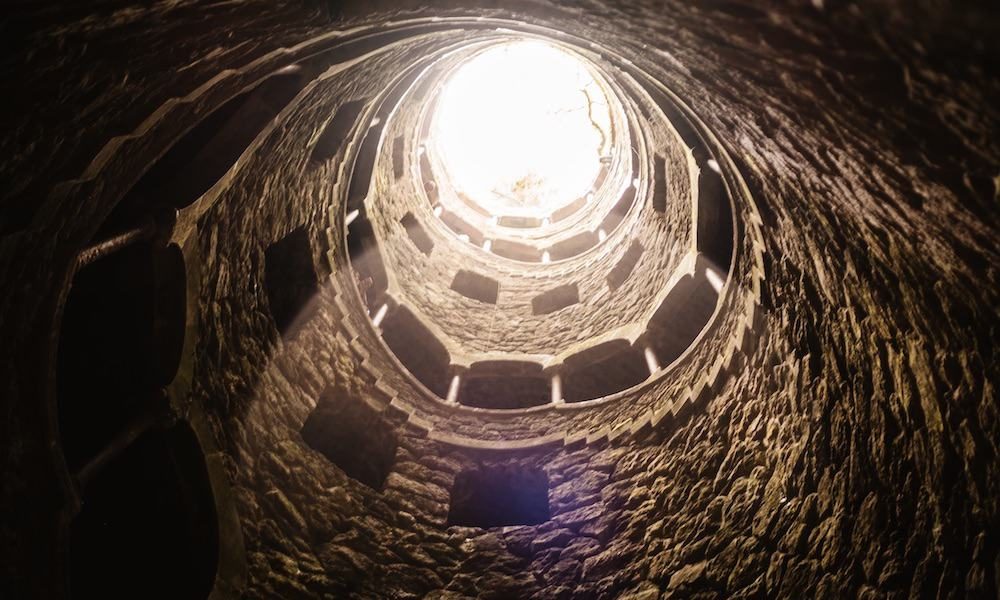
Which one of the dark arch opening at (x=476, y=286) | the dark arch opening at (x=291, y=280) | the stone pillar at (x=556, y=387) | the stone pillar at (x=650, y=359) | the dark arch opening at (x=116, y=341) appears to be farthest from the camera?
the dark arch opening at (x=476, y=286)

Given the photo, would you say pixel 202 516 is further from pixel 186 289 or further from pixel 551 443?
pixel 551 443

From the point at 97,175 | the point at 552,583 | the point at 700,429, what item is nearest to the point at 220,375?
the point at 97,175

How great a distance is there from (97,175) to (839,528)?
18.4 feet

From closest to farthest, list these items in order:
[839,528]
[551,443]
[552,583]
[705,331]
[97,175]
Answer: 1. [97,175]
2. [839,528]
3. [552,583]
4. [705,331]
5. [551,443]

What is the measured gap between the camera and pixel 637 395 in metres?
7.66

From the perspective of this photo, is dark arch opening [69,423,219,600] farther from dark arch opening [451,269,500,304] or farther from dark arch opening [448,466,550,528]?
dark arch opening [451,269,500,304]

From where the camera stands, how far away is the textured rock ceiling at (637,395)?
93.3 inches

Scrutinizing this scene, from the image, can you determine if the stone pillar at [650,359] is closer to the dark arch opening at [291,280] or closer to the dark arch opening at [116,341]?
the dark arch opening at [291,280]

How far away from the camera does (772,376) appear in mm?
5129

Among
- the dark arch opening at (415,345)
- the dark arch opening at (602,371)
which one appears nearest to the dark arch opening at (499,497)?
the dark arch opening at (602,371)

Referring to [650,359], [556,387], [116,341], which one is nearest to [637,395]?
[650,359]

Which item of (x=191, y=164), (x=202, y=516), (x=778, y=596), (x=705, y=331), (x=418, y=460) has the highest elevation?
(x=191, y=164)

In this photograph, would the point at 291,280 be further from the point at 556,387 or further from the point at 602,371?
the point at 602,371

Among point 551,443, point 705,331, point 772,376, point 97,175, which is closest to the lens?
point 97,175
